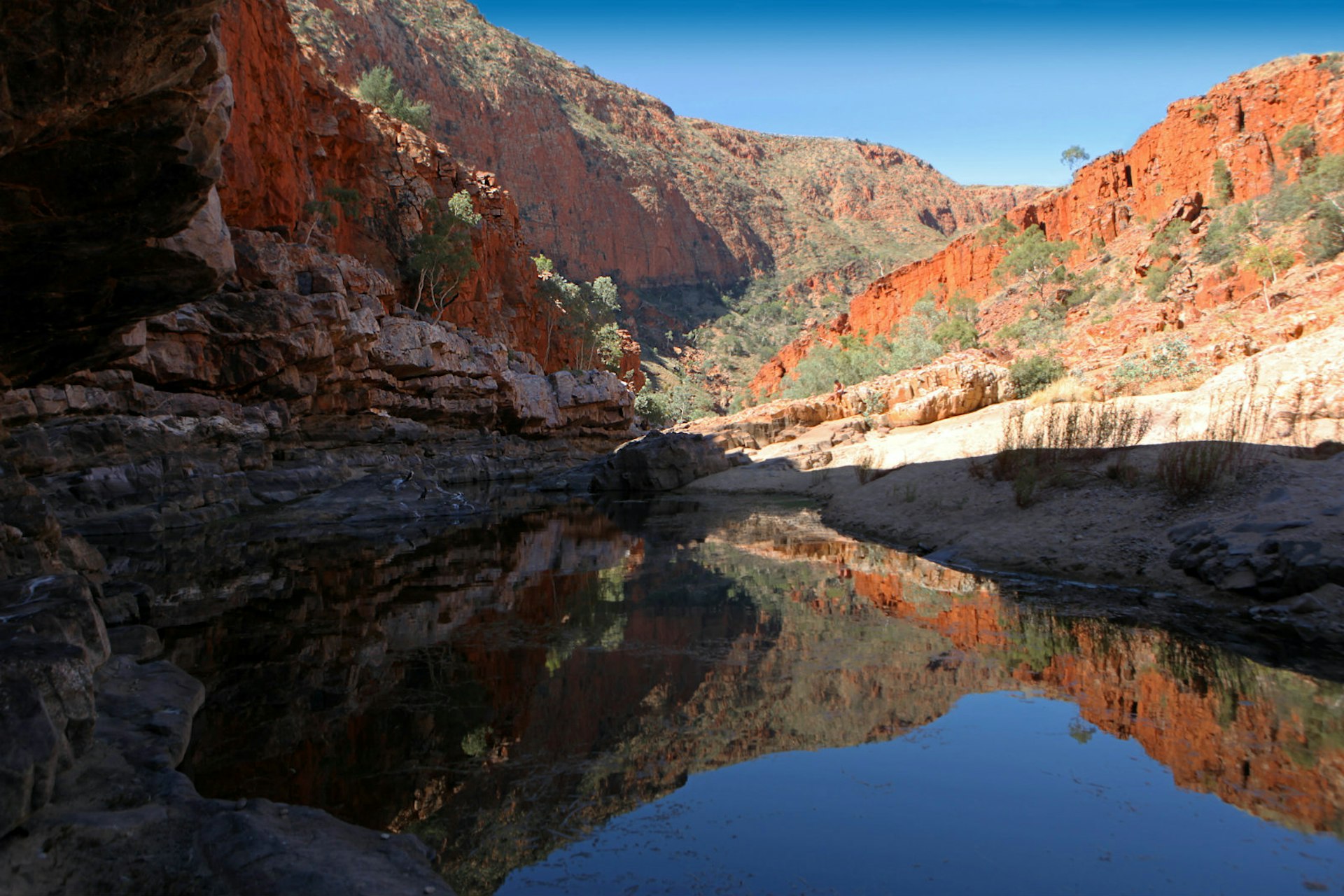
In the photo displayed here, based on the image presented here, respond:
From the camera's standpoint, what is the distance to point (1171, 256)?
4088cm

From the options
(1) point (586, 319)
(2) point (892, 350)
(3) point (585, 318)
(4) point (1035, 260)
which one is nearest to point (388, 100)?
(3) point (585, 318)

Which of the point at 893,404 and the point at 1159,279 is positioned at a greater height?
the point at 1159,279

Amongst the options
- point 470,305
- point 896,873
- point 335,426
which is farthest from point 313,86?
point 896,873

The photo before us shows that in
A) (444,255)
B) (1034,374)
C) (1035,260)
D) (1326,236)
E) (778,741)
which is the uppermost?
(1035,260)

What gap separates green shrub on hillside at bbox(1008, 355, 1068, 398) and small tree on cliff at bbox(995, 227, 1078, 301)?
112ft

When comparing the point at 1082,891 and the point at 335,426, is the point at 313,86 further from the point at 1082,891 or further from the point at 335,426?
the point at 1082,891

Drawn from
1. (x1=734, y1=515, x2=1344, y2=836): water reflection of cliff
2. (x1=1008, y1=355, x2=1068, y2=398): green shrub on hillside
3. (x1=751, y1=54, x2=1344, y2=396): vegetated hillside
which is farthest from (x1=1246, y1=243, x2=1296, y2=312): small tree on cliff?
(x1=734, y1=515, x2=1344, y2=836): water reflection of cliff

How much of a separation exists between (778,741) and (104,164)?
6152 millimetres

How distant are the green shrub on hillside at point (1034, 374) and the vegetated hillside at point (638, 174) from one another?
187ft

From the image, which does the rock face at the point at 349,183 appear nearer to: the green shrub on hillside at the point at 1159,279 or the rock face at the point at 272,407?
the rock face at the point at 272,407

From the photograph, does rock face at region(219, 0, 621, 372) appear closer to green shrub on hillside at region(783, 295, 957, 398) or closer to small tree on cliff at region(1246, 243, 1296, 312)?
green shrub on hillside at region(783, 295, 957, 398)

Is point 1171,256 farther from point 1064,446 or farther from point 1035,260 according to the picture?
point 1064,446

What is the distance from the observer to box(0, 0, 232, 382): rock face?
152 inches

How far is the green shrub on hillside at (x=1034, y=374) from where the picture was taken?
922 inches
